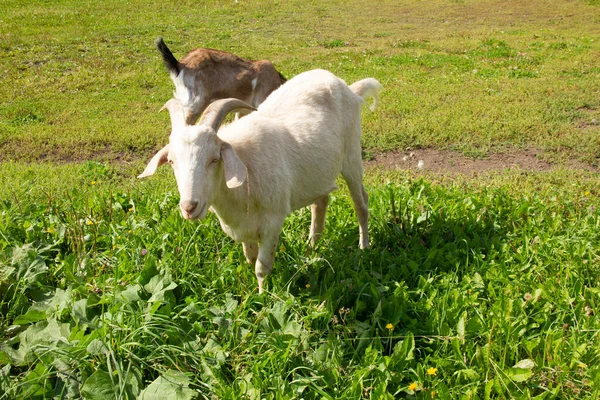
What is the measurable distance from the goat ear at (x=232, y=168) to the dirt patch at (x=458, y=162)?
364 cm

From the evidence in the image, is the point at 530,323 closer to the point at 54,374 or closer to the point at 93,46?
the point at 54,374

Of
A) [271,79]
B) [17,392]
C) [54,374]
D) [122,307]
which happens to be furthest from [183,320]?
[271,79]

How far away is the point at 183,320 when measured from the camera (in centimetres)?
297

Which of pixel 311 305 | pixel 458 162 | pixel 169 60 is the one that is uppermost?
pixel 169 60

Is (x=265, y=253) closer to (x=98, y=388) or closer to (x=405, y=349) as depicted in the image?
(x=405, y=349)

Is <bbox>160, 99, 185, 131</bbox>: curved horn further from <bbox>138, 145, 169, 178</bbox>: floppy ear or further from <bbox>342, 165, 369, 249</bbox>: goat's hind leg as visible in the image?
<bbox>342, 165, 369, 249</bbox>: goat's hind leg

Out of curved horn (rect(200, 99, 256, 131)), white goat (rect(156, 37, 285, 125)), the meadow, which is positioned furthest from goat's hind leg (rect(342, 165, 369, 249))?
white goat (rect(156, 37, 285, 125))

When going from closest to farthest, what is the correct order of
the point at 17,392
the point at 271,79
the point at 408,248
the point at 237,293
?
the point at 17,392 → the point at 237,293 → the point at 408,248 → the point at 271,79

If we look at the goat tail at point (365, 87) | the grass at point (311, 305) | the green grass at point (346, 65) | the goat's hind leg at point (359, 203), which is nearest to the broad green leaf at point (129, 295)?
the grass at point (311, 305)

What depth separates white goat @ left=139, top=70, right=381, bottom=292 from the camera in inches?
114

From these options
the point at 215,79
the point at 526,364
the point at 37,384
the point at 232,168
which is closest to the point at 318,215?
the point at 232,168

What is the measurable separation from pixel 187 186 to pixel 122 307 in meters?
0.83

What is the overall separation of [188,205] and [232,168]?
36cm

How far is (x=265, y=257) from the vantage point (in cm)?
342
